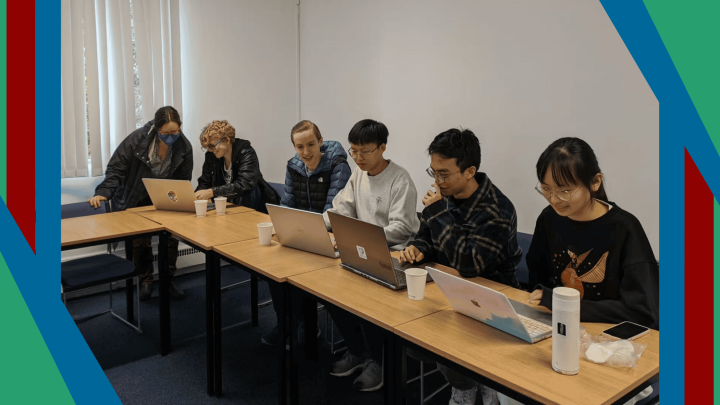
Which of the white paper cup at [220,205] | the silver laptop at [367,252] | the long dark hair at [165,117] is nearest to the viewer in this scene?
the silver laptop at [367,252]

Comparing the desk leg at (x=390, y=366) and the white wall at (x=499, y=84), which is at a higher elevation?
the white wall at (x=499, y=84)

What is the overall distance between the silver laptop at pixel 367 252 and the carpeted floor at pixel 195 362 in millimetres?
756

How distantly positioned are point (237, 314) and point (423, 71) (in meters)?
2.18

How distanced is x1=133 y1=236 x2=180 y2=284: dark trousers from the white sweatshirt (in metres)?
1.68

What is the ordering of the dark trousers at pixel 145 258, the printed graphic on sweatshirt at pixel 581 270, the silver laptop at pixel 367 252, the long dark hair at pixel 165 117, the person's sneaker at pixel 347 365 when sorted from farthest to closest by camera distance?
1. the dark trousers at pixel 145 258
2. the long dark hair at pixel 165 117
3. the person's sneaker at pixel 347 365
4. the silver laptop at pixel 367 252
5. the printed graphic on sweatshirt at pixel 581 270

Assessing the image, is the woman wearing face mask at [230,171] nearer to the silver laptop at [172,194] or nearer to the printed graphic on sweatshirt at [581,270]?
the silver laptop at [172,194]

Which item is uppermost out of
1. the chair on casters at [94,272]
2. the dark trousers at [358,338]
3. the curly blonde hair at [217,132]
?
the curly blonde hair at [217,132]

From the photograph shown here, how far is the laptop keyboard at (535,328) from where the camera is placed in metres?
1.51

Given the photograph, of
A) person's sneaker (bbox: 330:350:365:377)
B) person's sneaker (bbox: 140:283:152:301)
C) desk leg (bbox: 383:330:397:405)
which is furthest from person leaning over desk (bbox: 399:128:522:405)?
person's sneaker (bbox: 140:283:152:301)

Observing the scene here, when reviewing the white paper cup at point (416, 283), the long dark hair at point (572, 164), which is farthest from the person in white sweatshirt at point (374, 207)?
the long dark hair at point (572, 164)

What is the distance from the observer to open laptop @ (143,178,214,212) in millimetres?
3279

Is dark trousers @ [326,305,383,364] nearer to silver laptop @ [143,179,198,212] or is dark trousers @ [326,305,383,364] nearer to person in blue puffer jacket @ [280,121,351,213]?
person in blue puffer jacket @ [280,121,351,213]
